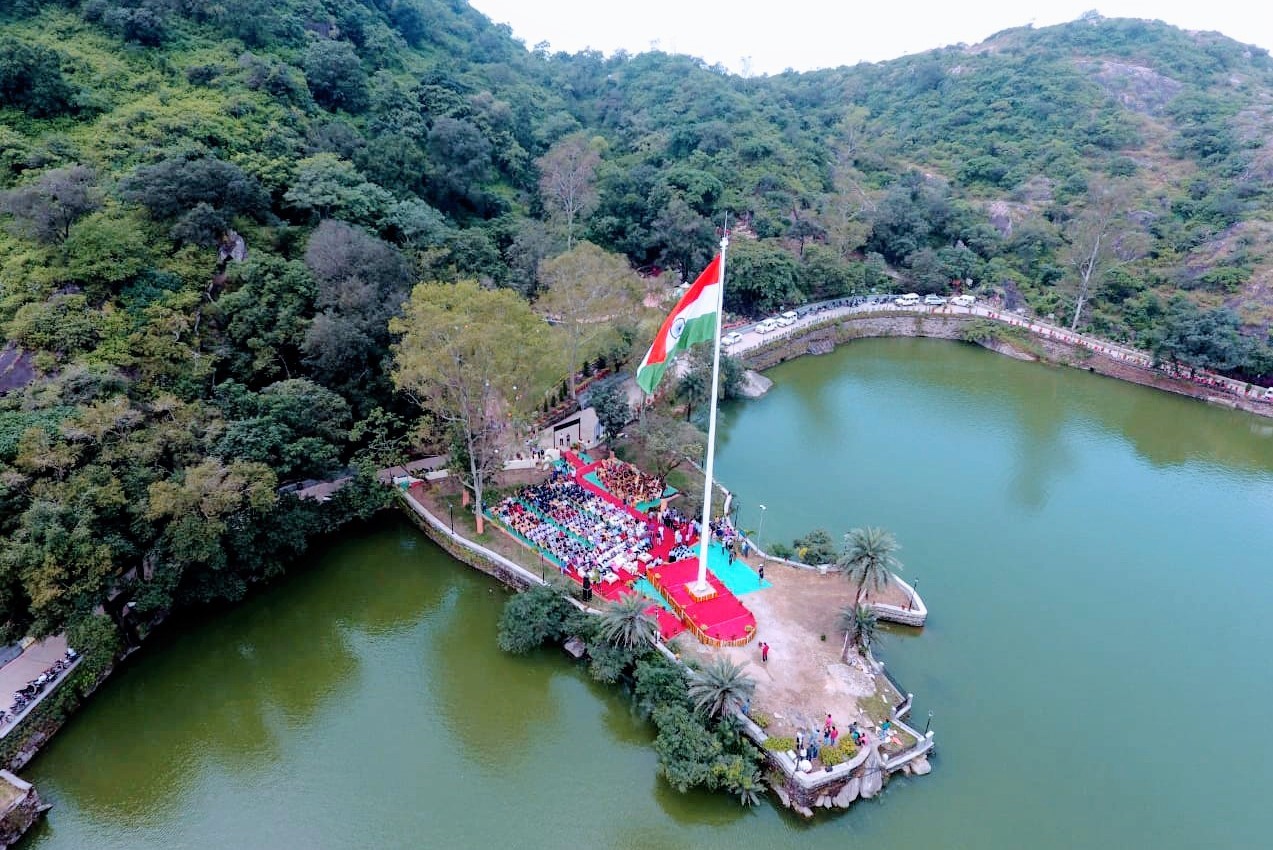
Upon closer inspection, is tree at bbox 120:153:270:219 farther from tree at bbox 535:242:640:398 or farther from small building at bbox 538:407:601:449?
small building at bbox 538:407:601:449

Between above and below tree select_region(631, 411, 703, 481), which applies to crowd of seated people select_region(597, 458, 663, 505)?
below

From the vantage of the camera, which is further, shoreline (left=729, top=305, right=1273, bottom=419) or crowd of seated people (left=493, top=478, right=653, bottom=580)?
shoreline (left=729, top=305, right=1273, bottom=419)

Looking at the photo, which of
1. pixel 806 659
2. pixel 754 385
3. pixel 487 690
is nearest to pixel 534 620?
pixel 487 690

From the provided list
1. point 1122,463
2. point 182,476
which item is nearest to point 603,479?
point 182,476

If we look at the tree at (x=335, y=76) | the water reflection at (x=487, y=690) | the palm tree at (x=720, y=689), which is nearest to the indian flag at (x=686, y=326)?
the palm tree at (x=720, y=689)

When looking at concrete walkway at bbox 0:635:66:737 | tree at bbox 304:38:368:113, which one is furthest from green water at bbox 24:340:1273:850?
tree at bbox 304:38:368:113

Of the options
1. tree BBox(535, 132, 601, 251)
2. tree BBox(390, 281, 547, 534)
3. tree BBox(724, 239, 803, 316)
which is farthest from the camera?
tree BBox(535, 132, 601, 251)

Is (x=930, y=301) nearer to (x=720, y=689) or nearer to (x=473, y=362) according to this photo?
(x=473, y=362)
